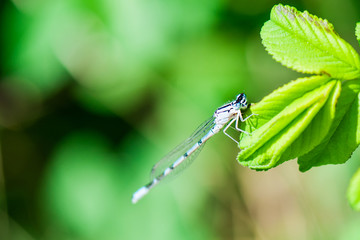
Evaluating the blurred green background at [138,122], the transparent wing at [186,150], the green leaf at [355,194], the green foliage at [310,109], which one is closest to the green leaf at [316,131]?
the green foliage at [310,109]

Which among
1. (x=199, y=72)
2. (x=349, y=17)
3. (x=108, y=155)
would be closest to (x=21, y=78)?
(x=108, y=155)

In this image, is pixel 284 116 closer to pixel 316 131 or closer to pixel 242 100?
pixel 316 131

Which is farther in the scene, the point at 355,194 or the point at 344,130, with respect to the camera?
the point at 344,130

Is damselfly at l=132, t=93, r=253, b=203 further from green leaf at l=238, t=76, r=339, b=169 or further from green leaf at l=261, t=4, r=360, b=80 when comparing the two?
green leaf at l=261, t=4, r=360, b=80

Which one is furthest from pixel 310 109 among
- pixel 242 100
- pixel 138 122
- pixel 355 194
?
pixel 138 122

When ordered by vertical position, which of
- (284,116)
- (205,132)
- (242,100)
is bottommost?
(284,116)

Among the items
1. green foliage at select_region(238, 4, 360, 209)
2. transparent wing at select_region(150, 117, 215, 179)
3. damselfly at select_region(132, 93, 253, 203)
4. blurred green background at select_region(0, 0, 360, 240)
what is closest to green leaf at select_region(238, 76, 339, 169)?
green foliage at select_region(238, 4, 360, 209)
